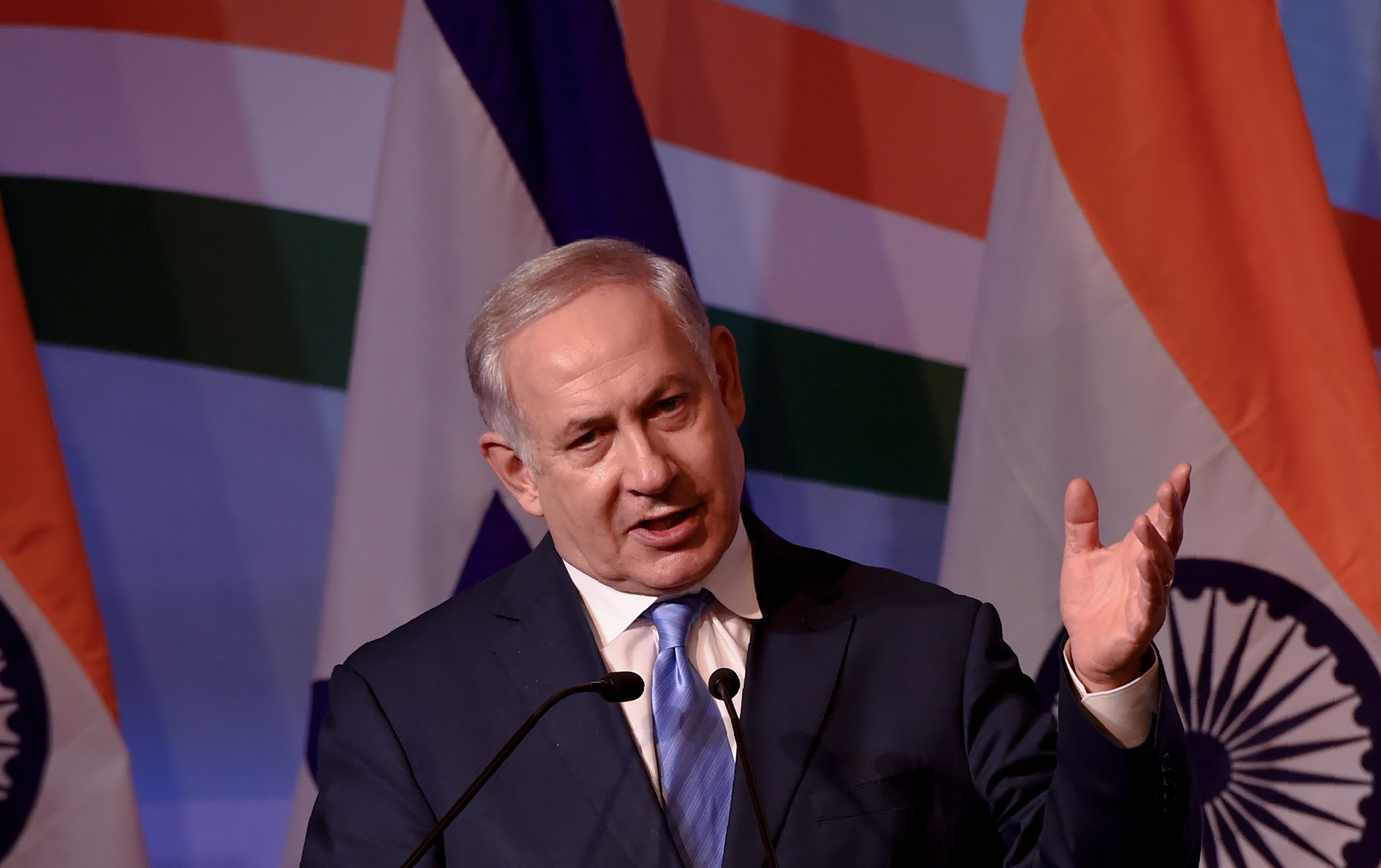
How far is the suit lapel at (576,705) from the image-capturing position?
4.41 feet

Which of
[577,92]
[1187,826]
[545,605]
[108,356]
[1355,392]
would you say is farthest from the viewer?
[108,356]

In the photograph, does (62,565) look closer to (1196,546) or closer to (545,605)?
(545,605)

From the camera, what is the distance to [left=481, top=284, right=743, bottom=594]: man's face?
4.71 ft

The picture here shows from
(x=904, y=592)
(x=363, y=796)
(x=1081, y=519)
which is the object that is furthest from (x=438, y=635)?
(x=1081, y=519)

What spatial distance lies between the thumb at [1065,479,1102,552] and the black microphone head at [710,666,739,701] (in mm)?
335

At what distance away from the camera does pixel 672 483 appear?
4.74 feet

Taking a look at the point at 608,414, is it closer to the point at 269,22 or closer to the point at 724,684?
the point at 724,684

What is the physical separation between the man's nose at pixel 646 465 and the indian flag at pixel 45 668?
123 cm

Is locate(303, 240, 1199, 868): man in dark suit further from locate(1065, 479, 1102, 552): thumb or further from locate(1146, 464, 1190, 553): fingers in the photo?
locate(1146, 464, 1190, 553): fingers

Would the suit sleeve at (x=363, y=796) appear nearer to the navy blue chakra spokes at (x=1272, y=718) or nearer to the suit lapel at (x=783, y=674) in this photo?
the suit lapel at (x=783, y=674)

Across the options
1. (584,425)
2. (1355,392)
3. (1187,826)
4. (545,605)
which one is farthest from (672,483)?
(1355,392)

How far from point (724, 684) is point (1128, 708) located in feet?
1.21

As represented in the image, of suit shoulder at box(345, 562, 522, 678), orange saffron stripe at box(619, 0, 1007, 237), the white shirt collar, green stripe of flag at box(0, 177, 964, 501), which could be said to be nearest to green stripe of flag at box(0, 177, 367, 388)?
green stripe of flag at box(0, 177, 964, 501)

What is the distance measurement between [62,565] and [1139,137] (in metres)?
1.95
